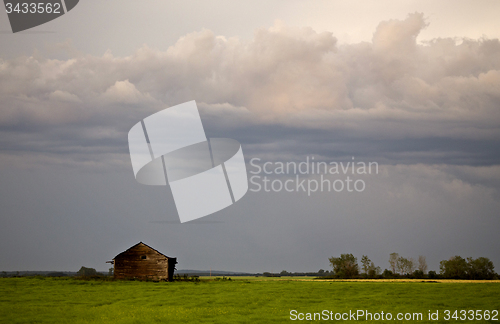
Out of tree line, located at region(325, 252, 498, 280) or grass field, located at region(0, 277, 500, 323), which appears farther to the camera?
tree line, located at region(325, 252, 498, 280)

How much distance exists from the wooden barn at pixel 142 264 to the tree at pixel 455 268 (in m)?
66.2

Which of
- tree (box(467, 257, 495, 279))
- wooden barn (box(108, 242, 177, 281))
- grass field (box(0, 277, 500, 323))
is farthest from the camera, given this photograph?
tree (box(467, 257, 495, 279))

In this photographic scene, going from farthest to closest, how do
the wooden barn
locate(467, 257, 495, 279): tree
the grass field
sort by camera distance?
locate(467, 257, 495, 279): tree < the wooden barn < the grass field

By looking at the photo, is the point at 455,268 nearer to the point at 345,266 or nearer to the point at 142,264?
the point at 345,266

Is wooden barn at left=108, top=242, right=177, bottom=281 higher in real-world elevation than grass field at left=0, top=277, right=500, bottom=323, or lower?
higher

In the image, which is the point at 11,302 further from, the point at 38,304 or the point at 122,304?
the point at 122,304

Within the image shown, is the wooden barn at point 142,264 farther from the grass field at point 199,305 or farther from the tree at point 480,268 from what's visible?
the tree at point 480,268

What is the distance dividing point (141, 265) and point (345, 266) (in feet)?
199

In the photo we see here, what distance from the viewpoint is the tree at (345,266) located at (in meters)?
113

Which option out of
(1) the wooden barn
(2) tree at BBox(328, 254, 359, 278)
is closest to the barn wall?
(1) the wooden barn

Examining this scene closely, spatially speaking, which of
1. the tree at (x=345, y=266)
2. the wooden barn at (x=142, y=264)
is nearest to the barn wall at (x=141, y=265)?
the wooden barn at (x=142, y=264)

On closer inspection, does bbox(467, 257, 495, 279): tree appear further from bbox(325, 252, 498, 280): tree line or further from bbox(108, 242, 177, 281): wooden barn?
bbox(108, 242, 177, 281): wooden barn

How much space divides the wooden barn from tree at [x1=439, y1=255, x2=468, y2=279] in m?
66.2

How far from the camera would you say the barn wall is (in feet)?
235
